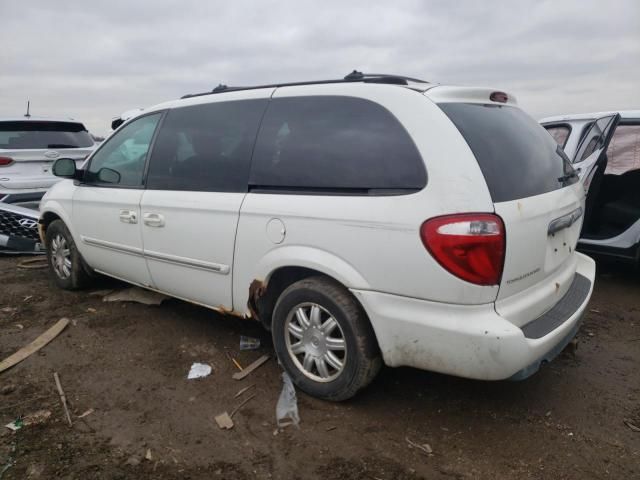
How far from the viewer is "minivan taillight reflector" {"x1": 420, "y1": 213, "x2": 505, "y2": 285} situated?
88.4 inches

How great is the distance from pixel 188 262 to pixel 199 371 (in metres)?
0.72

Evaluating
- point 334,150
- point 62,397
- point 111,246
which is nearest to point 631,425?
point 334,150

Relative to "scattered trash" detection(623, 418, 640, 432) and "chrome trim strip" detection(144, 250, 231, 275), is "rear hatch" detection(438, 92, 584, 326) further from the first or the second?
"chrome trim strip" detection(144, 250, 231, 275)

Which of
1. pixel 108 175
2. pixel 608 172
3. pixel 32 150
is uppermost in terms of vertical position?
pixel 608 172

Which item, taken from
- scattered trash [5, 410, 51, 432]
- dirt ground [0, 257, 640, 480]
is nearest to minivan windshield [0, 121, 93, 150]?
dirt ground [0, 257, 640, 480]

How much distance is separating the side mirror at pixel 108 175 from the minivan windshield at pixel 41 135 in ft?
10.9

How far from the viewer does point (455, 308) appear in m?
2.31

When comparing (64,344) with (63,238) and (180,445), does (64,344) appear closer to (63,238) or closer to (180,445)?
(63,238)

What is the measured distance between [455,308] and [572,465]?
94 centimetres

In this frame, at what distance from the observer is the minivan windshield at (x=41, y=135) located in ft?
21.8

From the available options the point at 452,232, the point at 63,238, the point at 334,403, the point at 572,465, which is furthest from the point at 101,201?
the point at 572,465

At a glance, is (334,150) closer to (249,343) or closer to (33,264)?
(249,343)

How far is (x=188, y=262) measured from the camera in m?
3.39

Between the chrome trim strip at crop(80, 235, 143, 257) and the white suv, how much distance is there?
0.16 metres
